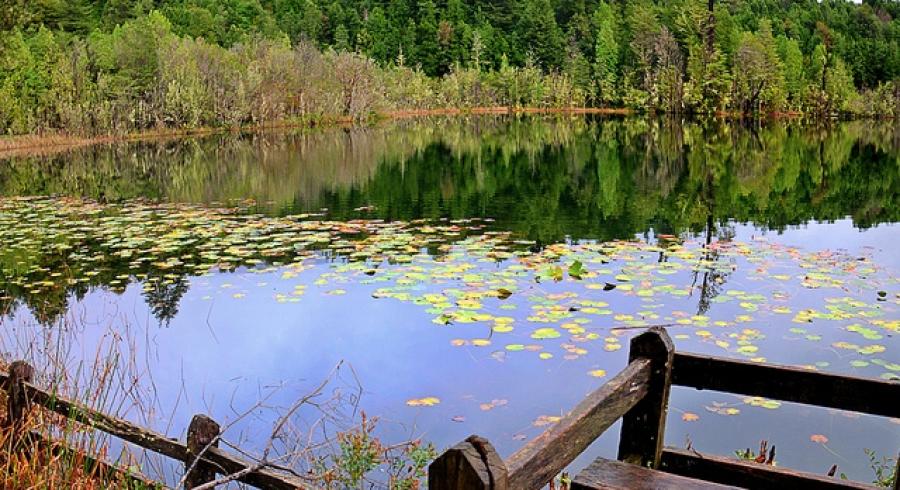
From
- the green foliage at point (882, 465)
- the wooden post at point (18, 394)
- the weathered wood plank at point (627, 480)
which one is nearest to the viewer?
the weathered wood plank at point (627, 480)

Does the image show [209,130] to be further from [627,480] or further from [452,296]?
[627,480]

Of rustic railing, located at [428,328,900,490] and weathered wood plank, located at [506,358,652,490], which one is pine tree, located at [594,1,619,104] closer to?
rustic railing, located at [428,328,900,490]

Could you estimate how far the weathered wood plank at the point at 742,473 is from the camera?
2.83 metres

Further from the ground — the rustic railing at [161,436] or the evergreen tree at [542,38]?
the evergreen tree at [542,38]

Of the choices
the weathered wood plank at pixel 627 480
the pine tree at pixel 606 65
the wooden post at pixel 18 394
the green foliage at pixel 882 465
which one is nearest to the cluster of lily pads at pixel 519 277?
the green foliage at pixel 882 465

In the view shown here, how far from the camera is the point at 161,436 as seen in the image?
140 inches

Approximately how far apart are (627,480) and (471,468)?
0.97 meters

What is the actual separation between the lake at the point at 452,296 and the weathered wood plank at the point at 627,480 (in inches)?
112

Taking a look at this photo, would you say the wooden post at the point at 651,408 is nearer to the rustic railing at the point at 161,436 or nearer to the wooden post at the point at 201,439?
the rustic railing at the point at 161,436

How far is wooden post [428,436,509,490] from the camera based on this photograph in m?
1.77

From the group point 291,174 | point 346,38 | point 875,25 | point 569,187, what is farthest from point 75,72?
point 875,25

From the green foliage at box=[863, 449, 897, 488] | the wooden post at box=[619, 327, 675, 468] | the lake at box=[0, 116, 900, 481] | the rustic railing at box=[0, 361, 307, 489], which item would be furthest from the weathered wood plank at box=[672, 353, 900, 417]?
the lake at box=[0, 116, 900, 481]

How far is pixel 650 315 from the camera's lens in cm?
820

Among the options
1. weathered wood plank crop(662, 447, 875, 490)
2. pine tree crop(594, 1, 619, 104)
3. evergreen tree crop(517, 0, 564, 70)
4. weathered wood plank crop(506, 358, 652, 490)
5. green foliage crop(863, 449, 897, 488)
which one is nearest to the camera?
weathered wood plank crop(506, 358, 652, 490)
